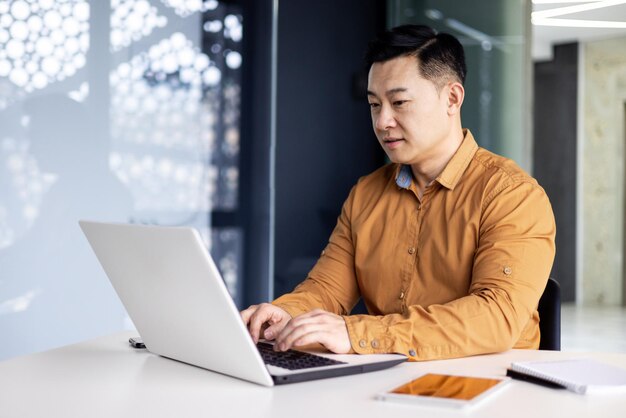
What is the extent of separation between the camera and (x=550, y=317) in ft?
6.57

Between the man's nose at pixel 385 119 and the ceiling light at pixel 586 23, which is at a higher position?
the ceiling light at pixel 586 23

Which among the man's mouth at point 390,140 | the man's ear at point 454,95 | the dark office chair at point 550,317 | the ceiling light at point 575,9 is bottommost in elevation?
the dark office chair at point 550,317

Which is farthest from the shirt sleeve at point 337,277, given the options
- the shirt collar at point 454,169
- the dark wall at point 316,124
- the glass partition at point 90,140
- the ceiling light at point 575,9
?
the ceiling light at point 575,9

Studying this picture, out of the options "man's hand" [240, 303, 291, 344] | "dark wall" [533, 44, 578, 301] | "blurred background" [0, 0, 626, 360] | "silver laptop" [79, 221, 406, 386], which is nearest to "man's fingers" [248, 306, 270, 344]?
"man's hand" [240, 303, 291, 344]

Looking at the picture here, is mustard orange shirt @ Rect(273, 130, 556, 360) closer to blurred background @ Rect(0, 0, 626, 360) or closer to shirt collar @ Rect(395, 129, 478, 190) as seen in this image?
shirt collar @ Rect(395, 129, 478, 190)

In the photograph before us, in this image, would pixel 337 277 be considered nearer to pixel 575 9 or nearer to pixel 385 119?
pixel 385 119

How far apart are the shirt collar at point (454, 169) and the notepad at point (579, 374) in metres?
0.69

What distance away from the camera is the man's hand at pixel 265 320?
174 cm

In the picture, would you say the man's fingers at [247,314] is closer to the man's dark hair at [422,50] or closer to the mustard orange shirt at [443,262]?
the mustard orange shirt at [443,262]

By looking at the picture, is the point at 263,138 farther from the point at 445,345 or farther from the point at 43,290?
the point at 445,345

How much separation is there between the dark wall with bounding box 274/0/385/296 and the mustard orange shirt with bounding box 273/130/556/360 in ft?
7.94

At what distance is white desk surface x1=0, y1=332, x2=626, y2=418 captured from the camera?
1.21 meters

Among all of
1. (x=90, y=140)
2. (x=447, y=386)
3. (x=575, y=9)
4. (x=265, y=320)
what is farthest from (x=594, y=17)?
(x=447, y=386)

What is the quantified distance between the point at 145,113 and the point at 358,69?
1824mm
